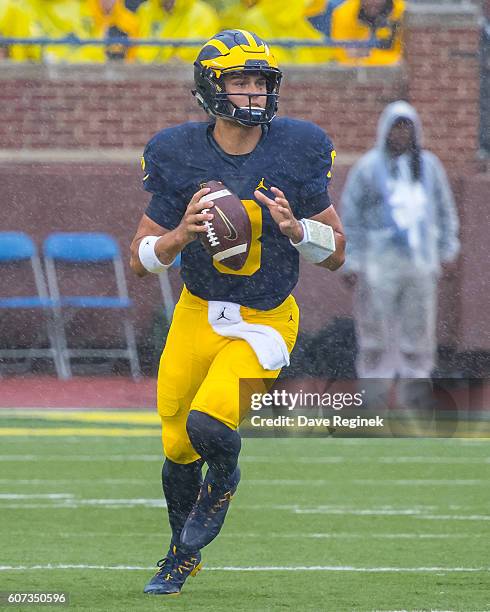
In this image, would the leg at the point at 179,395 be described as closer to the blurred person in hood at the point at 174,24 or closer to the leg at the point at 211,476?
the leg at the point at 211,476

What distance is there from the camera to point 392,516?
6.79 m

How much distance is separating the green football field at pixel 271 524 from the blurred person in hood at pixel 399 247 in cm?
199

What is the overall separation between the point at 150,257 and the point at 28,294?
8.40 metres

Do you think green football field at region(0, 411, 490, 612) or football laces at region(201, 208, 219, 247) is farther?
green football field at region(0, 411, 490, 612)

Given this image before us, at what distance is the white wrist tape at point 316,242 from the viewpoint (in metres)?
4.70

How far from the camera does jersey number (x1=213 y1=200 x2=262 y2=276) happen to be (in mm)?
4813

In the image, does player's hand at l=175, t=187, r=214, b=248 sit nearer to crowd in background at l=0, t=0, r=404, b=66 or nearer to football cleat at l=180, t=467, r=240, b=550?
football cleat at l=180, t=467, r=240, b=550

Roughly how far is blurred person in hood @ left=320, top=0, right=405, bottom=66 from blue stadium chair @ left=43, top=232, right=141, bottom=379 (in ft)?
8.35

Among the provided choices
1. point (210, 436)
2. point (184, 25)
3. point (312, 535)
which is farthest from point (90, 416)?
point (210, 436)

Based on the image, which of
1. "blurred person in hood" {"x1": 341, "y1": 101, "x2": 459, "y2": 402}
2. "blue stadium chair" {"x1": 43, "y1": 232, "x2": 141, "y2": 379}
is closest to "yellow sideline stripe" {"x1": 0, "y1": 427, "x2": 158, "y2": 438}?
"blurred person in hood" {"x1": 341, "y1": 101, "x2": 459, "y2": 402}

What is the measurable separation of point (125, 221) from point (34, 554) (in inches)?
291

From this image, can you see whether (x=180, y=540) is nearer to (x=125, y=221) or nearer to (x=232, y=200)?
(x=232, y=200)

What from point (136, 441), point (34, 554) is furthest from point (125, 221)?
point (34, 554)

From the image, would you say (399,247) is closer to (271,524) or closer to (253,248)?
(271,524)
